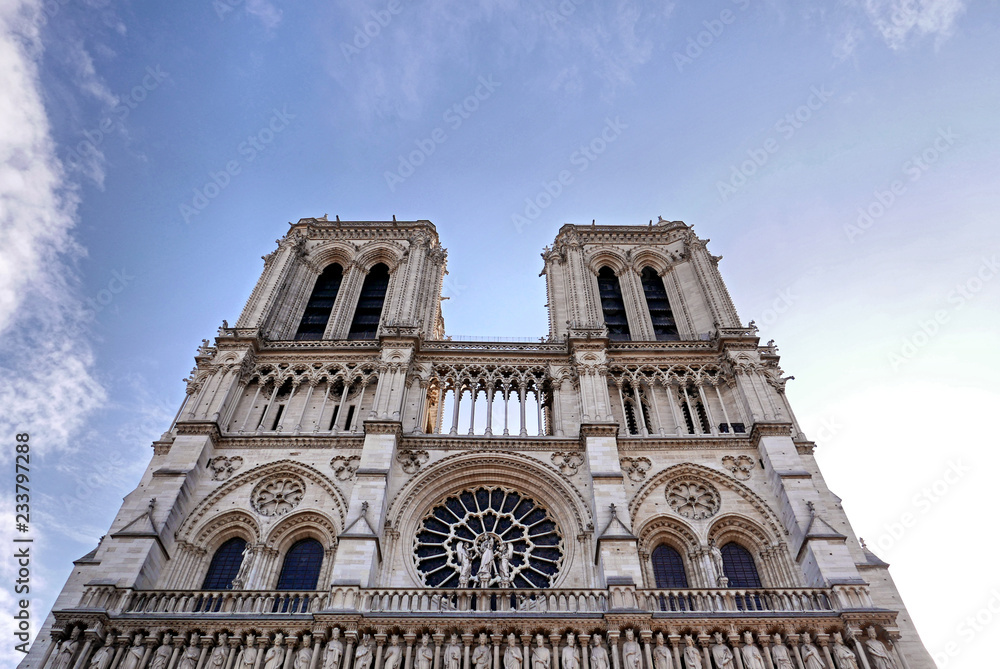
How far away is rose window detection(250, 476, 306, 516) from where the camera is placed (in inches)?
859

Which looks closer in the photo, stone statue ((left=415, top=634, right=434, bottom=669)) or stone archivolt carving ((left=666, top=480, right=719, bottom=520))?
stone statue ((left=415, top=634, right=434, bottom=669))

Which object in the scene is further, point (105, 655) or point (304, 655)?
point (105, 655)

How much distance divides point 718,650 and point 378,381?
1360cm

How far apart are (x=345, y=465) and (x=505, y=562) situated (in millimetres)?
6105

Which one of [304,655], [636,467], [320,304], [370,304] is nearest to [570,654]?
[304,655]

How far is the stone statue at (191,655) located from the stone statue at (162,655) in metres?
0.33

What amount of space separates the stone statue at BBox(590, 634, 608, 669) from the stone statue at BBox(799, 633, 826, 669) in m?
4.65

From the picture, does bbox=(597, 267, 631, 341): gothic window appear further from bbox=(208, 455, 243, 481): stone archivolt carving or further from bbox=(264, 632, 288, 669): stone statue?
bbox=(264, 632, 288, 669): stone statue

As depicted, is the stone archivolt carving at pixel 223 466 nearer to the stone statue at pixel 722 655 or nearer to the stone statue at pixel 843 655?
the stone statue at pixel 722 655

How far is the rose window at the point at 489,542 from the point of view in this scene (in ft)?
66.8

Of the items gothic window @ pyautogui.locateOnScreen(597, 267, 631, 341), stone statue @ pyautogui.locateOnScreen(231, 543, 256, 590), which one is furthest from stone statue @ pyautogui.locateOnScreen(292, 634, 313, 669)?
gothic window @ pyautogui.locateOnScreen(597, 267, 631, 341)

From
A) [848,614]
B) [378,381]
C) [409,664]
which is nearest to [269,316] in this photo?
[378,381]

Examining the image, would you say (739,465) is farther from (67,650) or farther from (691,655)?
(67,650)

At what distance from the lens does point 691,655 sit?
656 inches
